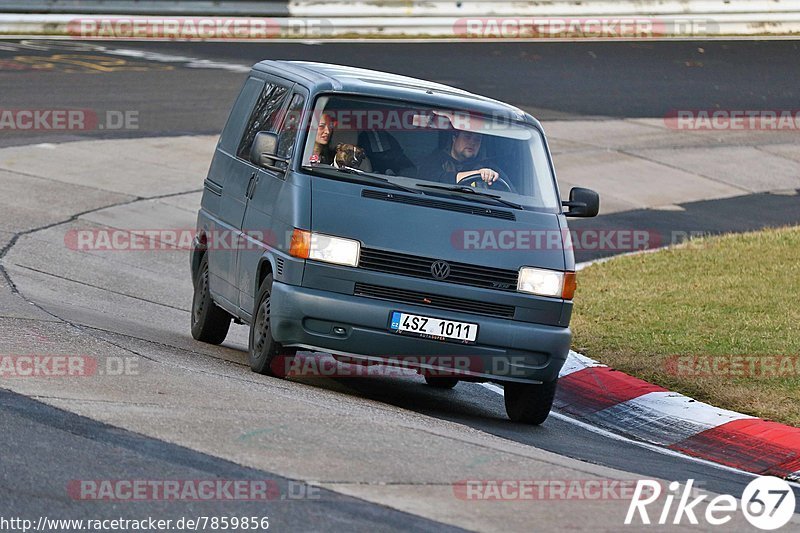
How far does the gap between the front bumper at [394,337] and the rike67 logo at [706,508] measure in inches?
62.2

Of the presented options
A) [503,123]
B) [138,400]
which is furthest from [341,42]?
[138,400]

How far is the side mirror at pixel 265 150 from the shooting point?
953 cm

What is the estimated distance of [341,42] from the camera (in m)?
29.9

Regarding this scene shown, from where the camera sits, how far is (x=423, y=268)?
8914 millimetres

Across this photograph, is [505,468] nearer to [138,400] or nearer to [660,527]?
[660,527]

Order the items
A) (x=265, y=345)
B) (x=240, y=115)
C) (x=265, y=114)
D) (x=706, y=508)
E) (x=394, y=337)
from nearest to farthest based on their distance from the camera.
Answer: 1. (x=706, y=508)
2. (x=394, y=337)
3. (x=265, y=345)
4. (x=265, y=114)
5. (x=240, y=115)

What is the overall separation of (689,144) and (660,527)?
18.4 m

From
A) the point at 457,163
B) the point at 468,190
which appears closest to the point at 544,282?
the point at 468,190

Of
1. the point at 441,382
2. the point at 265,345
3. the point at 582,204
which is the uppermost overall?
the point at 582,204

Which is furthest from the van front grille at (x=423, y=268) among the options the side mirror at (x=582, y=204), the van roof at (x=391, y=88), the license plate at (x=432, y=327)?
the van roof at (x=391, y=88)

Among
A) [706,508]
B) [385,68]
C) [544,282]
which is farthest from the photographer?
[385,68]

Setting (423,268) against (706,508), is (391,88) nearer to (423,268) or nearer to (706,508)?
(423,268)

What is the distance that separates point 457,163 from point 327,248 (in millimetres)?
1244

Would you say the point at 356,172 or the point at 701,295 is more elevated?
the point at 356,172
